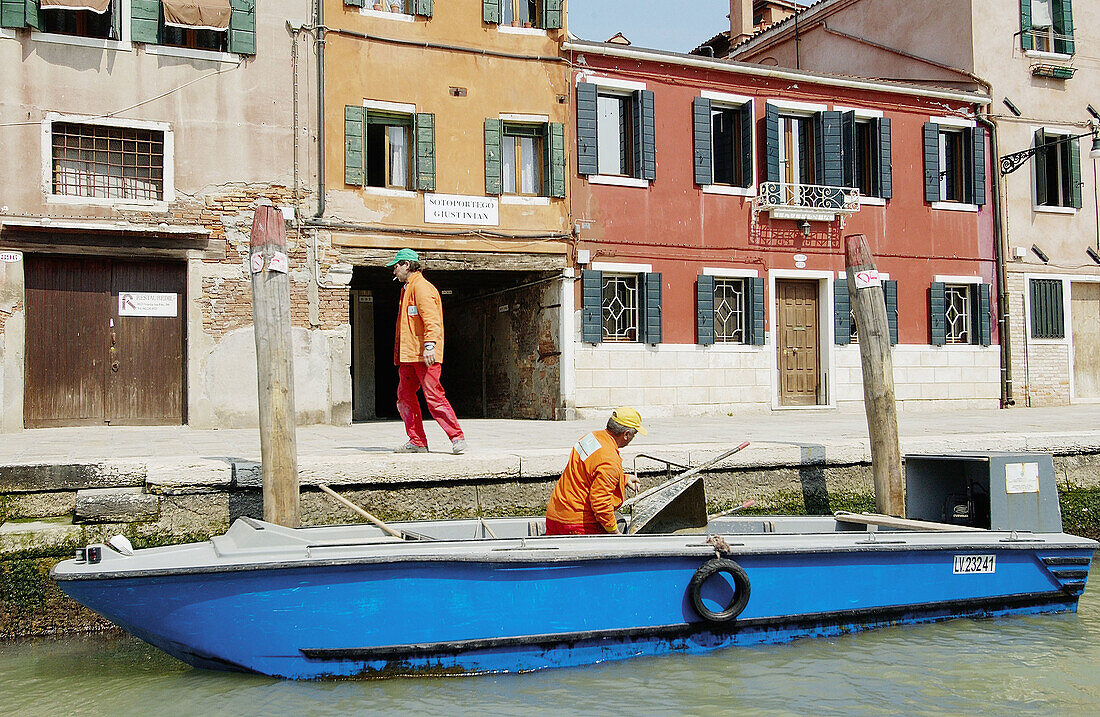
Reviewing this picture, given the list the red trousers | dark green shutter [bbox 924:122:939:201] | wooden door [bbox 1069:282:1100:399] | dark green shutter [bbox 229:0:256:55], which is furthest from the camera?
wooden door [bbox 1069:282:1100:399]

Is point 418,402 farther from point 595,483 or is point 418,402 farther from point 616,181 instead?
point 616,181

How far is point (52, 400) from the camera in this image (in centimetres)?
1205

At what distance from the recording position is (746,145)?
15.9m

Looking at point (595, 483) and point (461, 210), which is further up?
point (461, 210)

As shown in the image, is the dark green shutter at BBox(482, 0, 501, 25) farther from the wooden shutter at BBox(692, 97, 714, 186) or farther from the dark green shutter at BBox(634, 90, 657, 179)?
the wooden shutter at BBox(692, 97, 714, 186)

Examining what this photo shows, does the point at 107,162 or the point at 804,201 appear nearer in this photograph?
the point at 107,162

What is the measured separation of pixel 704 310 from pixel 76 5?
945 cm

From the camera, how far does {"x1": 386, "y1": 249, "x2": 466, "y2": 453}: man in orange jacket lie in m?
8.34

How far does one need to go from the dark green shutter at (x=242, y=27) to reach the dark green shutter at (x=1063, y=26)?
14.3 meters

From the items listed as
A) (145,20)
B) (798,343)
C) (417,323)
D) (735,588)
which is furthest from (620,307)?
(735,588)

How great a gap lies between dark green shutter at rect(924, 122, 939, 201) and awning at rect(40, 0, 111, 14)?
12944 millimetres

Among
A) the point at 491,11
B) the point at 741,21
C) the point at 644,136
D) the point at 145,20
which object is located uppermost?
the point at 741,21

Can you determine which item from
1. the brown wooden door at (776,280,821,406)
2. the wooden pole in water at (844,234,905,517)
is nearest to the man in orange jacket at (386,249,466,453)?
the wooden pole in water at (844,234,905,517)

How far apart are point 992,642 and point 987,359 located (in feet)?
39.1
